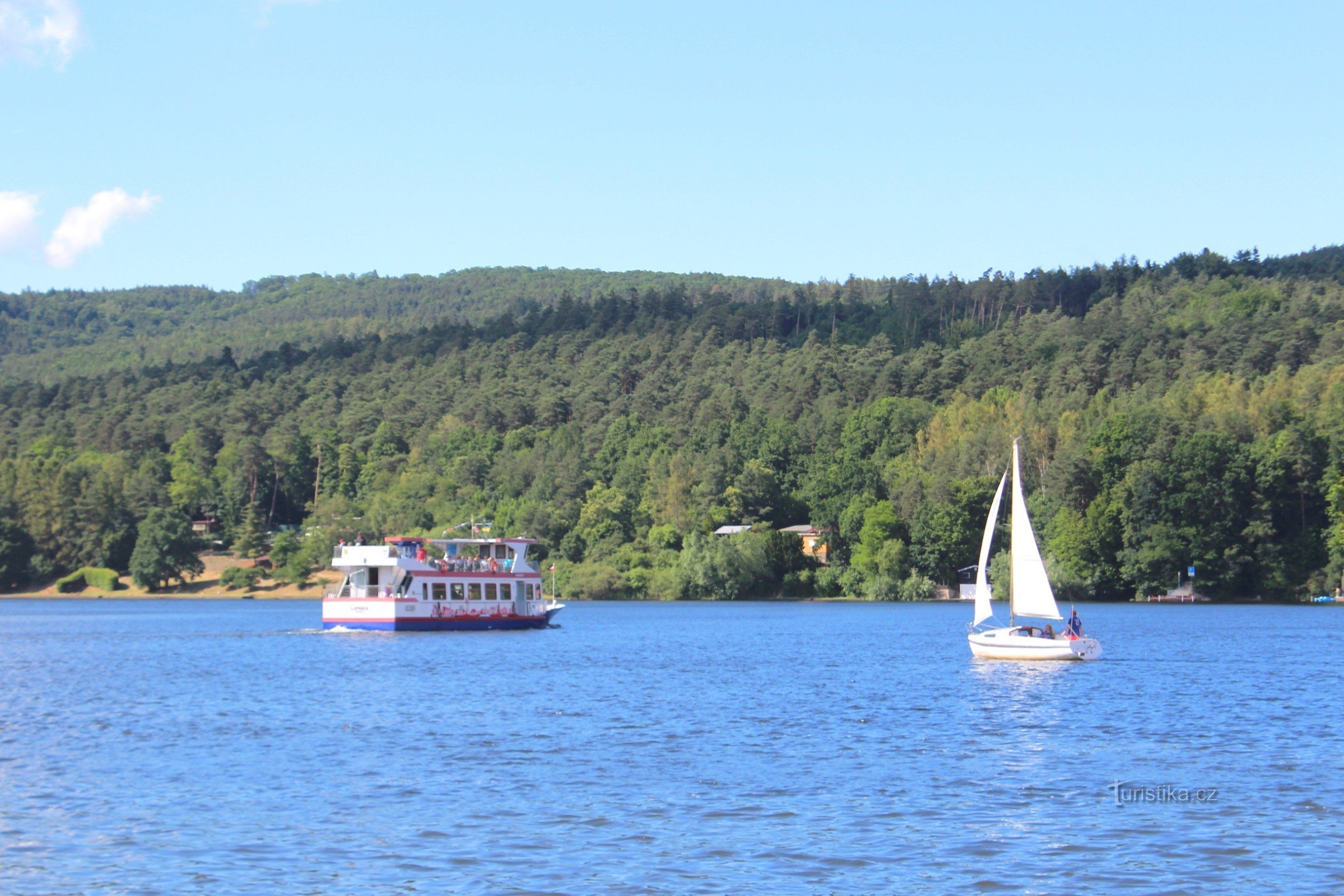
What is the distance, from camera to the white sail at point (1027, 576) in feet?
201

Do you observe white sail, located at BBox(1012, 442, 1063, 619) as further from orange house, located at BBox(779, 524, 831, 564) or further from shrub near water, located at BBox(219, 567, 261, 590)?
shrub near water, located at BBox(219, 567, 261, 590)

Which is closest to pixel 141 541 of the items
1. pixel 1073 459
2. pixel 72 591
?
pixel 72 591

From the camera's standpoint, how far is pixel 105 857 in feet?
81.8

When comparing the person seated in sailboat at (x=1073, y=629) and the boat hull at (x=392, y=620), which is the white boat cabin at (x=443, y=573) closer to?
the boat hull at (x=392, y=620)

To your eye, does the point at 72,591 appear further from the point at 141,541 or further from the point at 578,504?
the point at 578,504

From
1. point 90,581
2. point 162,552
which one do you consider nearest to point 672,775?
point 162,552

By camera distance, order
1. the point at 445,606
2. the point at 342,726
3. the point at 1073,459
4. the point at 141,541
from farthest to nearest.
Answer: the point at 141,541 < the point at 1073,459 < the point at 445,606 < the point at 342,726

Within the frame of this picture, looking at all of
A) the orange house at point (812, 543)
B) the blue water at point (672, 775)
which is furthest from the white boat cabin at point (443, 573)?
the orange house at point (812, 543)

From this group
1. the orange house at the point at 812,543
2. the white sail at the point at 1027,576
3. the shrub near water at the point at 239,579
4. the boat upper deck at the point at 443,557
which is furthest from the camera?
the shrub near water at the point at 239,579

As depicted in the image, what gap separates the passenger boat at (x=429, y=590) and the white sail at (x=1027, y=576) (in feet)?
135

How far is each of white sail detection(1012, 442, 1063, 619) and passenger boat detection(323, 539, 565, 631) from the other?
41.0 meters

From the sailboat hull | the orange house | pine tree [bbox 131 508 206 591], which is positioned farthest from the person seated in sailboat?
pine tree [bbox 131 508 206 591]

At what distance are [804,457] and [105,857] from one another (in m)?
165

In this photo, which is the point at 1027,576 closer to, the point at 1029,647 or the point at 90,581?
the point at 1029,647
